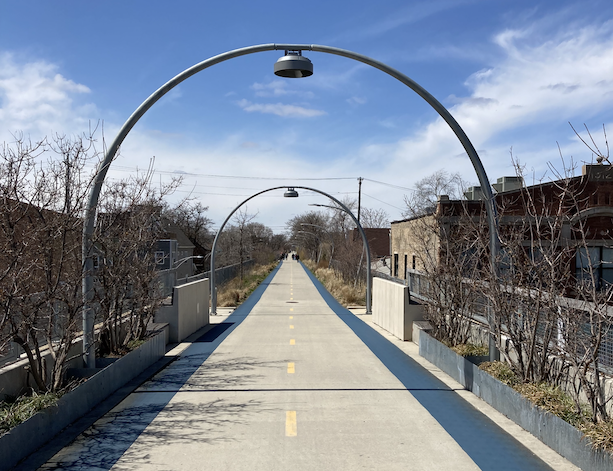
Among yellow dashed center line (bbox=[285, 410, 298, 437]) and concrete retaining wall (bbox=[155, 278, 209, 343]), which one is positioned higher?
concrete retaining wall (bbox=[155, 278, 209, 343])

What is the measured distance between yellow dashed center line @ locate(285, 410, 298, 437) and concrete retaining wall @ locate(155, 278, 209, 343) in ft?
28.5

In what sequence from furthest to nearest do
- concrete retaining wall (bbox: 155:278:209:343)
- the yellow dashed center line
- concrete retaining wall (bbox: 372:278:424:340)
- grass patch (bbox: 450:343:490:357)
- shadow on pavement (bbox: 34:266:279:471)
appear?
concrete retaining wall (bbox: 372:278:424:340) → concrete retaining wall (bbox: 155:278:209:343) → grass patch (bbox: 450:343:490:357) → the yellow dashed center line → shadow on pavement (bbox: 34:266:279:471)

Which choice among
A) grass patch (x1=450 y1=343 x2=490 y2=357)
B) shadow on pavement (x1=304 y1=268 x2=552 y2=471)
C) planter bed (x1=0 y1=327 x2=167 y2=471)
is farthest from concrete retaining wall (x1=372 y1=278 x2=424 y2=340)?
planter bed (x1=0 y1=327 x2=167 y2=471)

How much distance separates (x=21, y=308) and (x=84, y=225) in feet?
6.64

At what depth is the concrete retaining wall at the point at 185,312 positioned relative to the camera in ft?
56.2

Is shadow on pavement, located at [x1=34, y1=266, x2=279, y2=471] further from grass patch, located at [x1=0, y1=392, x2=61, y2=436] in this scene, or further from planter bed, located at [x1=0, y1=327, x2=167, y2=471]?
grass patch, located at [x1=0, y1=392, x2=61, y2=436]

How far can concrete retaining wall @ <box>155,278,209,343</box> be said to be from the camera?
17141 millimetres

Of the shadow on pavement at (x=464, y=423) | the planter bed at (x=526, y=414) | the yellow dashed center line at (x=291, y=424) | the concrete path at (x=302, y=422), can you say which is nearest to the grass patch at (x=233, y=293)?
the concrete path at (x=302, y=422)

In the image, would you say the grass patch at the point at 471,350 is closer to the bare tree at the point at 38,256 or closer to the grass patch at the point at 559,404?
the grass patch at the point at 559,404

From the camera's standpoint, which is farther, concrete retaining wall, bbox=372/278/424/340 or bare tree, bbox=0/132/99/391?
concrete retaining wall, bbox=372/278/424/340

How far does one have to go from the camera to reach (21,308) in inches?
311

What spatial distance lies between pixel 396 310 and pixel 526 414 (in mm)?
10207

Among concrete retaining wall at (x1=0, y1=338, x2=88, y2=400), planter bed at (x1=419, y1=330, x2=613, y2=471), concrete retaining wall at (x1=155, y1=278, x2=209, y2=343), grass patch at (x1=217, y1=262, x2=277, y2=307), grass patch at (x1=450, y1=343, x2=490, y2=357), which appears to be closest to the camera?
planter bed at (x1=419, y1=330, x2=613, y2=471)

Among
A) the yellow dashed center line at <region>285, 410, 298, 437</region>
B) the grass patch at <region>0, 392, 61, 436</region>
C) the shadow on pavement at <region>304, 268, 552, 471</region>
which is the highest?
the grass patch at <region>0, 392, 61, 436</region>
